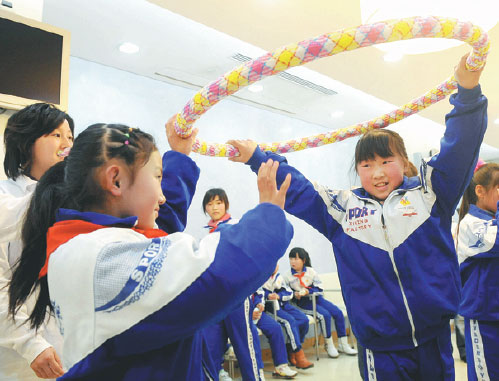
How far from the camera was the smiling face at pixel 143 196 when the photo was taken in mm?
838

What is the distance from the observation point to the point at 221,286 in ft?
2.13

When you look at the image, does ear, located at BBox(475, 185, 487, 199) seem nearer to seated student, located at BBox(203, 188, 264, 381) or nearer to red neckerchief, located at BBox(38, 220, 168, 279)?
seated student, located at BBox(203, 188, 264, 381)

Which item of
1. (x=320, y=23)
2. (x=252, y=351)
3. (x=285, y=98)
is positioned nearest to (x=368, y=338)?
(x=252, y=351)

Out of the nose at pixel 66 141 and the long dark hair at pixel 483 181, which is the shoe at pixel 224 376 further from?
the nose at pixel 66 141

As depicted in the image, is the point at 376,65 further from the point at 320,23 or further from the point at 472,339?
the point at 472,339

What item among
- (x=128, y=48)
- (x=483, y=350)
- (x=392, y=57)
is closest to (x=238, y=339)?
(x=483, y=350)

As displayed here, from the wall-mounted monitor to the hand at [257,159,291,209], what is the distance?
1953 mm

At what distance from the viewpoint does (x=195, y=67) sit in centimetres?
450

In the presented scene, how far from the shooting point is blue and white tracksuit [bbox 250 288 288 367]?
4129mm

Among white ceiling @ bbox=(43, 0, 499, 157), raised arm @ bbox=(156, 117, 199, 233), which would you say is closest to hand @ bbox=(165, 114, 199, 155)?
raised arm @ bbox=(156, 117, 199, 233)

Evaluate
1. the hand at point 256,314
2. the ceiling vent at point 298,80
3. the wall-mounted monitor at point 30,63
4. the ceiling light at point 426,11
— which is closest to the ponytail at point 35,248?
the ceiling light at point 426,11

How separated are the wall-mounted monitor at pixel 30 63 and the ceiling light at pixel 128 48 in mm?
1565

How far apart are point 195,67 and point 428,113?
408 cm

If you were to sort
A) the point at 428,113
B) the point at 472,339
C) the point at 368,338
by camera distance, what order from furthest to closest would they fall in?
the point at 428,113 → the point at 472,339 → the point at 368,338
